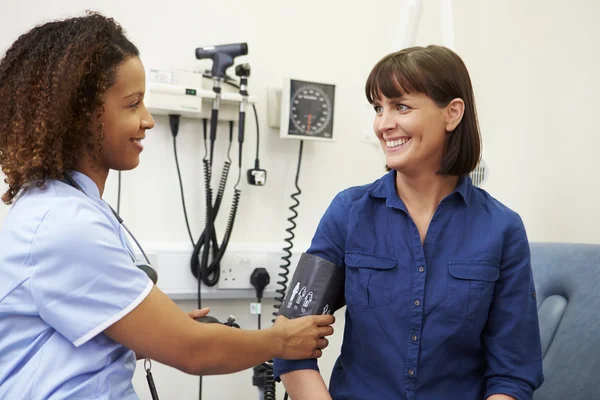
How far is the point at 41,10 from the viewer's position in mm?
1745

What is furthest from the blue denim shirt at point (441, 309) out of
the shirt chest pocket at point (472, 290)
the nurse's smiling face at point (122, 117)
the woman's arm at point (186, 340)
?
the nurse's smiling face at point (122, 117)

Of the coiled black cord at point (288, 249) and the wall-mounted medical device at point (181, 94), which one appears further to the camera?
the coiled black cord at point (288, 249)

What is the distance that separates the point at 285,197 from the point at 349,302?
0.78m

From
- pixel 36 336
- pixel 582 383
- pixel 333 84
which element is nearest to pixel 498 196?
pixel 333 84

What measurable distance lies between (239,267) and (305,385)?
28.2 inches

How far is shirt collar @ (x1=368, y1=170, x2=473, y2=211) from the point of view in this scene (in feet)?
4.23

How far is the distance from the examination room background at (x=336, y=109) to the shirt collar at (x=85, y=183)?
2.63ft

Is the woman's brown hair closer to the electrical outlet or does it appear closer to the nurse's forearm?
the nurse's forearm

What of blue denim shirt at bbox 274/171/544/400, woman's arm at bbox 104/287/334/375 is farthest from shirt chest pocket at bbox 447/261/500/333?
woman's arm at bbox 104/287/334/375

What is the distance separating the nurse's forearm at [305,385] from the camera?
1214mm

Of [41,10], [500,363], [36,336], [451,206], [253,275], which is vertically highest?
[41,10]

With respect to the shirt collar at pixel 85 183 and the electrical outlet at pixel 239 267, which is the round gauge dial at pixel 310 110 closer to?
the electrical outlet at pixel 239 267

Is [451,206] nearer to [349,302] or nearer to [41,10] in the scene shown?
[349,302]

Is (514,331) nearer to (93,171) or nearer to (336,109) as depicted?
(93,171)
